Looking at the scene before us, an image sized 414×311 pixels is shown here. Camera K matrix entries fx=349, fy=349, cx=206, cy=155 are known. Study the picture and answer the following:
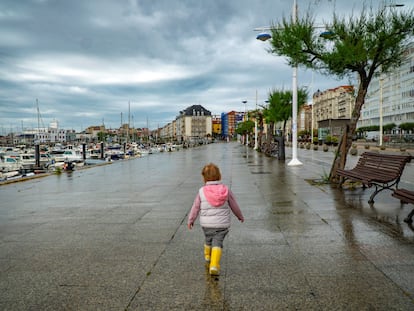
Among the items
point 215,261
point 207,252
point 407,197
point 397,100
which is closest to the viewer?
point 215,261

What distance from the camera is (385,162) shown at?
26.8ft

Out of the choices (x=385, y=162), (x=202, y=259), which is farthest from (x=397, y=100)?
(x=202, y=259)

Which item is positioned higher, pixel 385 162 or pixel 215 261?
pixel 385 162

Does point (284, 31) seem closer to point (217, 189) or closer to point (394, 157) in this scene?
point (394, 157)

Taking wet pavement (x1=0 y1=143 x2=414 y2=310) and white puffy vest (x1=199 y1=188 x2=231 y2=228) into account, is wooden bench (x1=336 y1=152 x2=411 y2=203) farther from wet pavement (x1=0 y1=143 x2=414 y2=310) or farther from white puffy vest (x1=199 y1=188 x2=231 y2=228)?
white puffy vest (x1=199 y1=188 x2=231 y2=228)

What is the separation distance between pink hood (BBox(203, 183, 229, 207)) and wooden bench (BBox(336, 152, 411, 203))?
4864mm

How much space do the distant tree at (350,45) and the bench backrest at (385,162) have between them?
1.24 metres

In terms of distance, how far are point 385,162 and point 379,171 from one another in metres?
0.25

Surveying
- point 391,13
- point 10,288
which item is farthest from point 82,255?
point 391,13

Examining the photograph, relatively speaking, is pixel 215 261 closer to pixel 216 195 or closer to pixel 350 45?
pixel 216 195

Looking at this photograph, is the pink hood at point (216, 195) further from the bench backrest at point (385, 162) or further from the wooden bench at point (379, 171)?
the bench backrest at point (385, 162)

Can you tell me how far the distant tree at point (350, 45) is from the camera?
29.3 feet

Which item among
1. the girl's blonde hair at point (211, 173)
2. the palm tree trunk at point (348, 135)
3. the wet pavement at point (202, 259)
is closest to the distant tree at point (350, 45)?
the palm tree trunk at point (348, 135)

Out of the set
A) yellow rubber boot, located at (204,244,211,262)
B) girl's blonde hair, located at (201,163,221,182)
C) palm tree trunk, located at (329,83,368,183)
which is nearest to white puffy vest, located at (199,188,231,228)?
girl's blonde hair, located at (201,163,221,182)
